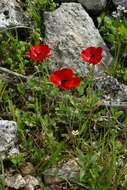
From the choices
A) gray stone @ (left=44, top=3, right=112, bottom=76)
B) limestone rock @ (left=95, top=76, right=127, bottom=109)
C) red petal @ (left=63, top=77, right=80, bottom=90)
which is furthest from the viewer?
gray stone @ (left=44, top=3, right=112, bottom=76)

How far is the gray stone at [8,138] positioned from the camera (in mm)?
3152

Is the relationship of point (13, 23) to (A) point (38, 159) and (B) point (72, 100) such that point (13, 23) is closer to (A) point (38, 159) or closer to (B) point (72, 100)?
(B) point (72, 100)

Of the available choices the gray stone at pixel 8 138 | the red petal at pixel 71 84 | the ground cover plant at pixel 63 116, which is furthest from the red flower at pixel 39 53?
the gray stone at pixel 8 138

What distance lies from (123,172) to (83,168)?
0.23m

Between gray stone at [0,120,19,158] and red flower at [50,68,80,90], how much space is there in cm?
39

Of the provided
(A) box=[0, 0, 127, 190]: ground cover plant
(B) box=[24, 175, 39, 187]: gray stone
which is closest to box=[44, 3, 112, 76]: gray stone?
(A) box=[0, 0, 127, 190]: ground cover plant

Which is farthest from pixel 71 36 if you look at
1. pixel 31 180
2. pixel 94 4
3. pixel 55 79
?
pixel 31 180

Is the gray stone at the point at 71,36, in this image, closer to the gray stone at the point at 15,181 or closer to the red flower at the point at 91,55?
the red flower at the point at 91,55

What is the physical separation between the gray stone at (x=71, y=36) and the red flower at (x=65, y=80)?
713 mm

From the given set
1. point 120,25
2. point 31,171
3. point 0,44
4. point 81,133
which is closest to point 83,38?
point 120,25

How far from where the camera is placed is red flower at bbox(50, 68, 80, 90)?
3.01 meters

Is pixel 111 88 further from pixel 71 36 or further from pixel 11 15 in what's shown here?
pixel 11 15

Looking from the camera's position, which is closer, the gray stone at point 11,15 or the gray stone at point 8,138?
the gray stone at point 8,138

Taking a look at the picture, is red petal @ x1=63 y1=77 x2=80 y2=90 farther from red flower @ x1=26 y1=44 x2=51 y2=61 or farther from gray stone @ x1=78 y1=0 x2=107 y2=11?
gray stone @ x1=78 y1=0 x2=107 y2=11
